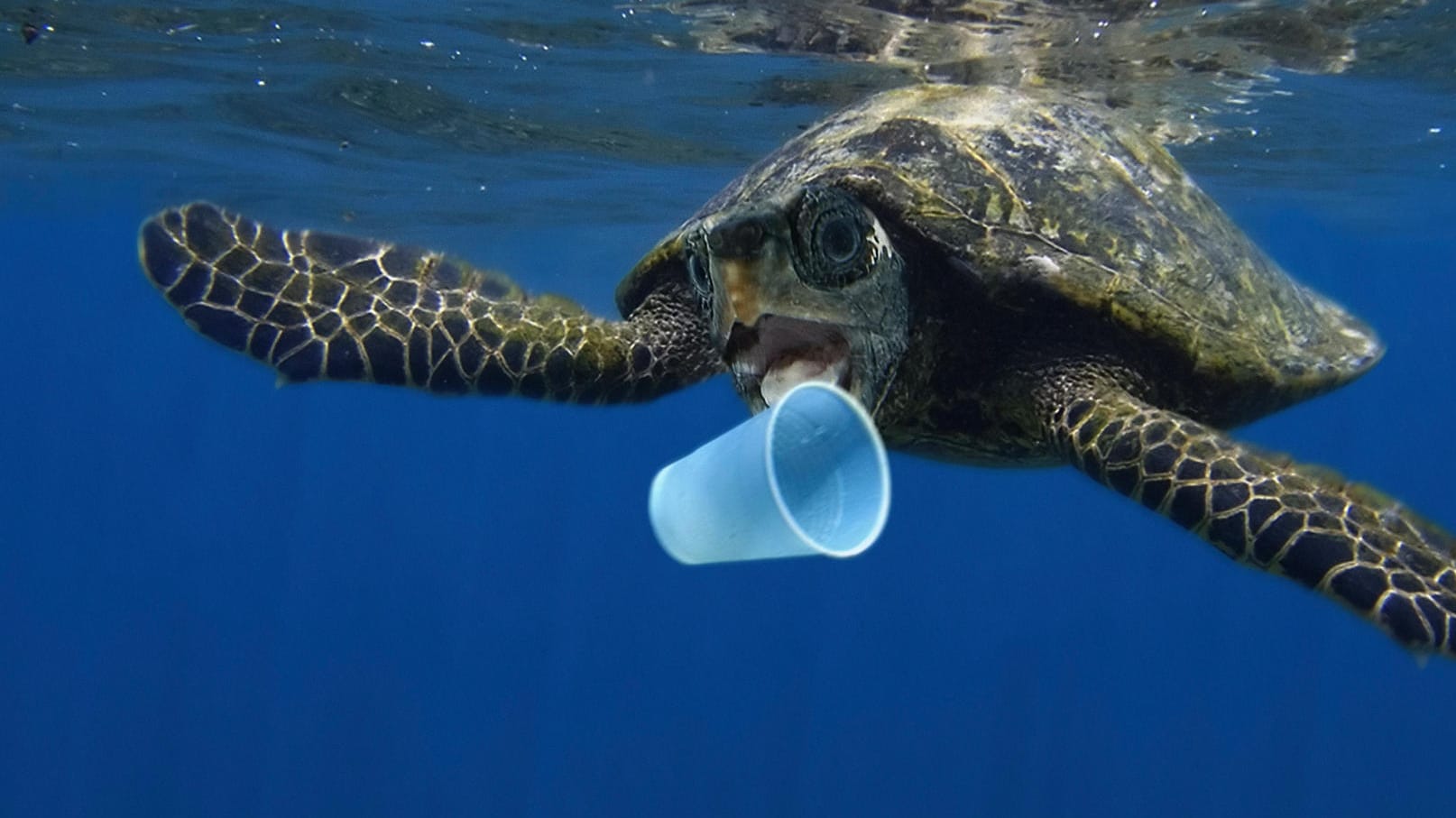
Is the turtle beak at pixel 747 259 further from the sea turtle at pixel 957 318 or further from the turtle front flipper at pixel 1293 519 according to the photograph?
the turtle front flipper at pixel 1293 519

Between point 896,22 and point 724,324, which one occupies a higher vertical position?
point 896,22

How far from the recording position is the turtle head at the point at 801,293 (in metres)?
4.04

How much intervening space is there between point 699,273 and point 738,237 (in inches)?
25.4

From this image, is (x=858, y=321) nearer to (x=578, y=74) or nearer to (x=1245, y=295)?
(x=1245, y=295)

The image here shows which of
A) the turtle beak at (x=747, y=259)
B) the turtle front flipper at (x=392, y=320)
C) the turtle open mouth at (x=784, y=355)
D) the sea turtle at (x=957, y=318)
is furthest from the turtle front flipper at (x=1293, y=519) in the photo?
the turtle front flipper at (x=392, y=320)

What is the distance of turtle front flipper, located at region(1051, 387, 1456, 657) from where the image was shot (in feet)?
12.0

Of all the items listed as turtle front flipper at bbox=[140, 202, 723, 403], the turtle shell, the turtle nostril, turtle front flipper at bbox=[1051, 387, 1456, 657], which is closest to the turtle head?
the turtle nostril

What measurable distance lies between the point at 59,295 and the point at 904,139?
55.7 meters

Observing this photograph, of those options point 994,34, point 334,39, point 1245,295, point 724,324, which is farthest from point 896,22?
point 724,324

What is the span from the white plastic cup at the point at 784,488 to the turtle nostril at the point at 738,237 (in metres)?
1.32

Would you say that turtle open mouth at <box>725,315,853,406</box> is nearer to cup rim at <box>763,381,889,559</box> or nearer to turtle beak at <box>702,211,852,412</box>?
turtle beak at <box>702,211,852,412</box>

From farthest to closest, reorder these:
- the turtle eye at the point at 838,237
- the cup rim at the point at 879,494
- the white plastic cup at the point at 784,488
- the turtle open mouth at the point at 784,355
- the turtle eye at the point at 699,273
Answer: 1. the turtle eye at the point at 699,273
2. the turtle open mouth at the point at 784,355
3. the turtle eye at the point at 838,237
4. the white plastic cup at the point at 784,488
5. the cup rim at the point at 879,494

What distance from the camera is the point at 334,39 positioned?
11.2 m

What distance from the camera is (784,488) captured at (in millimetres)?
2754
